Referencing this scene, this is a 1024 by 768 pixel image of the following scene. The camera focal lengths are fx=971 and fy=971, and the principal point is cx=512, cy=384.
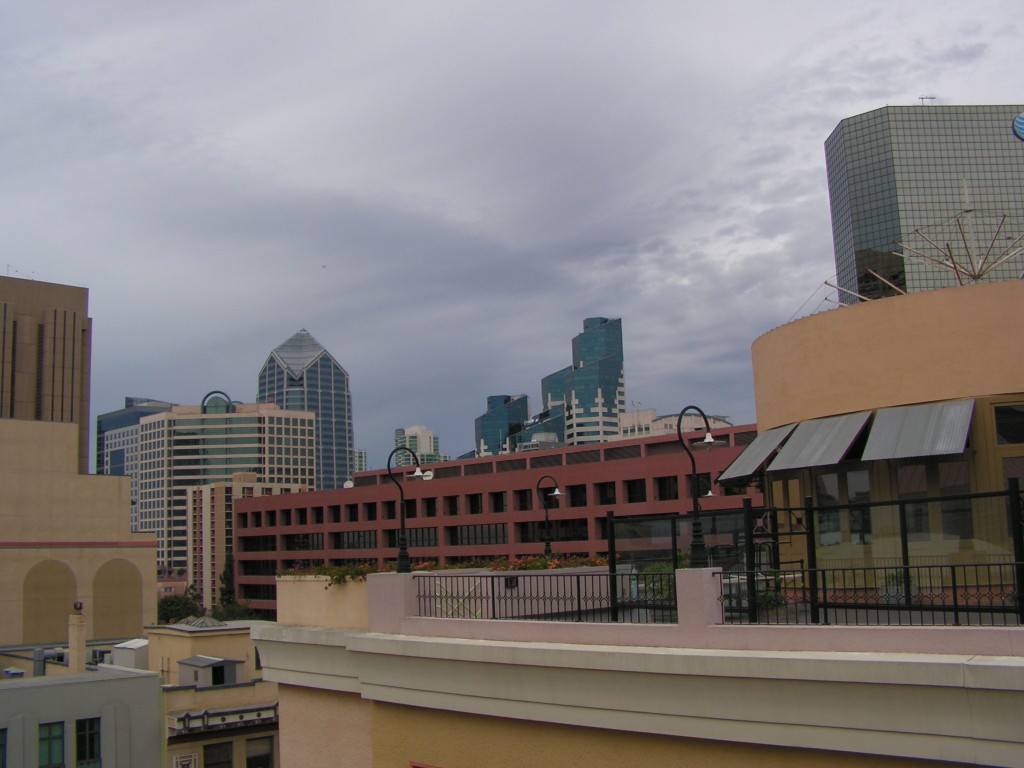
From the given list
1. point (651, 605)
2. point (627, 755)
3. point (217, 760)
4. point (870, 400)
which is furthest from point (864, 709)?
point (217, 760)

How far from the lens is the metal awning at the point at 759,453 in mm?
14867

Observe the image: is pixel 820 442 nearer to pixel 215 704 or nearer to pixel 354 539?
pixel 215 704

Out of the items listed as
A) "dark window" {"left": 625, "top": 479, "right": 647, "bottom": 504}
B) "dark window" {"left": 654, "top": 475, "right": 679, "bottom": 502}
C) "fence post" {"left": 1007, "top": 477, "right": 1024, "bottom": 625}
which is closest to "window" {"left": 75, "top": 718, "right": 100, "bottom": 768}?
"fence post" {"left": 1007, "top": 477, "right": 1024, "bottom": 625}

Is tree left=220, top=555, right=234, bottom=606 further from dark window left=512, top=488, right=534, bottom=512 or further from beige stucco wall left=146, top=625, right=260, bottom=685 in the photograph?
beige stucco wall left=146, top=625, right=260, bottom=685

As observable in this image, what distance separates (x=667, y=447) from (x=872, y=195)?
413ft

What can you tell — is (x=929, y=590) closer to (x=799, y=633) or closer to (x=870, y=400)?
(x=799, y=633)

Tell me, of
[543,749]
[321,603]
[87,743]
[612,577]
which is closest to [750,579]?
[612,577]

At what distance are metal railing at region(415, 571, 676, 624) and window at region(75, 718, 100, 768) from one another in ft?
111

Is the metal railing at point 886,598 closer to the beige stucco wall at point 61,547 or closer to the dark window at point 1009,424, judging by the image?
the dark window at point 1009,424

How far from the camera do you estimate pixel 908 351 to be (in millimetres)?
13266

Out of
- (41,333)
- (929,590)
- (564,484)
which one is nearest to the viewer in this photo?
(929,590)

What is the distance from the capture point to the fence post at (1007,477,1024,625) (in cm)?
809

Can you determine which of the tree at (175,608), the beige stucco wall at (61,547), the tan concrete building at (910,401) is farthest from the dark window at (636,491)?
the tree at (175,608)

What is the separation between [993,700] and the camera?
22.3 feet
